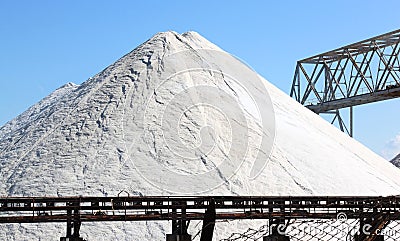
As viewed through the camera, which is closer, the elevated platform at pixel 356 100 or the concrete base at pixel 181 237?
the concrete base at pixel 181 237

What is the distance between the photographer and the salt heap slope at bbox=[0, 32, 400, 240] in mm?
28688

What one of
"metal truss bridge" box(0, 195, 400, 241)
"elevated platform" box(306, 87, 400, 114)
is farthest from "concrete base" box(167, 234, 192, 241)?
"elevated platform" box(306, 87, 400, 114)

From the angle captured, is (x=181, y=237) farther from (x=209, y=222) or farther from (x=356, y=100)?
(x=356, y=100)

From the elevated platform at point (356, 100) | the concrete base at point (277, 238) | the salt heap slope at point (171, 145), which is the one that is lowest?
the concrete base at point (277, 238)

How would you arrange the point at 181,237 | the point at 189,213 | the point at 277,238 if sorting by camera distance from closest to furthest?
the point at 181,237 < the point at 277,238 < the point at 189,213

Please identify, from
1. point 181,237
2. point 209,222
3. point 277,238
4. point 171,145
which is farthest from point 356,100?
point 209,222

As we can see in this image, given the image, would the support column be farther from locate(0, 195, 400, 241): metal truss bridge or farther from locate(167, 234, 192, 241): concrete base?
locate(167, 234, 192, 241): concrete base

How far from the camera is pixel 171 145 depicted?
3108 centimetres

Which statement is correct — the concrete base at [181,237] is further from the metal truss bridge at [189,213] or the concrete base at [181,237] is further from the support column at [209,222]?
the support column at [209,222]

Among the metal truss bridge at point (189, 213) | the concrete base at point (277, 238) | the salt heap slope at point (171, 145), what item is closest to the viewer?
the metal truss bridge at point (189, 213)

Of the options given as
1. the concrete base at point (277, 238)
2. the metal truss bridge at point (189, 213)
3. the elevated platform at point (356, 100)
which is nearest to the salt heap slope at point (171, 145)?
the metal truss bridge at point (189, 213)

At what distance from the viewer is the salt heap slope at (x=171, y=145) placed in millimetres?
28688

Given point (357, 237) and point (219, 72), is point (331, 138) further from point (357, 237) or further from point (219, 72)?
point (357, 237)

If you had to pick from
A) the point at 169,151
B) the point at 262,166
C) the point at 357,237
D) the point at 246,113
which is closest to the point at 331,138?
the point at 246,113
